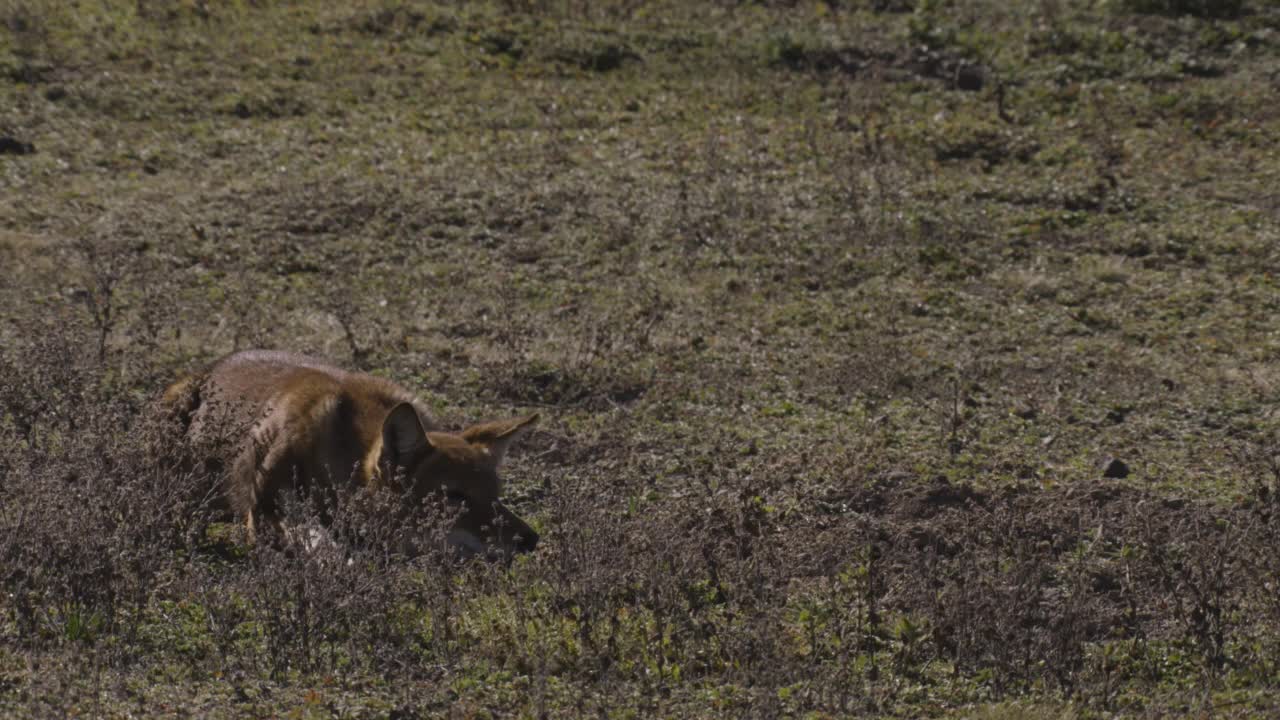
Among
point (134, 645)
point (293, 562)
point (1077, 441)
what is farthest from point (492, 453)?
point (1077, 441)

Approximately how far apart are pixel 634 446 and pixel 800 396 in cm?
152

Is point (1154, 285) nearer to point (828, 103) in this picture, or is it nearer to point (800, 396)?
point (800, 396)

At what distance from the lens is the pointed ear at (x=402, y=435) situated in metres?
6.71

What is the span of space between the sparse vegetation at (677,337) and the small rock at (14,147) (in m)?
0.07

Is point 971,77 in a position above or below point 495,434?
above

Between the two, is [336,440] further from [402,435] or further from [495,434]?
[495,434]

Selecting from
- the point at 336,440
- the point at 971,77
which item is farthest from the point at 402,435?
the point at 971,77

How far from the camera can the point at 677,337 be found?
11164 mm

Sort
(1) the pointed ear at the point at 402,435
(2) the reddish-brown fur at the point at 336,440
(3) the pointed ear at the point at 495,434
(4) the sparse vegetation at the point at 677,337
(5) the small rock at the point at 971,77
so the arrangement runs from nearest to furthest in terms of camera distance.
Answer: (4) the sparse vegetation at the point at 677,337, (1) the pointed ear at the point at 402,435, (2) the reddish-brown fur at the point at 336,440, (3) the pointed ear at the point at 495,434, (5) the small rock at the point at 971,77

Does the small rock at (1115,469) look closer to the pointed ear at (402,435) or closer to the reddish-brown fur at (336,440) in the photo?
the reddish-brown fur at (336,440)

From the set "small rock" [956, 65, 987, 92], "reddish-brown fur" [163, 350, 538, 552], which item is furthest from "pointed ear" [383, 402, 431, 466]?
"small rock" [956, 65, 987, 92]

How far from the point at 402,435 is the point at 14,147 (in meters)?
9.69

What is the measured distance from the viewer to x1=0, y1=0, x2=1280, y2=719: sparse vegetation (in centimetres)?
569

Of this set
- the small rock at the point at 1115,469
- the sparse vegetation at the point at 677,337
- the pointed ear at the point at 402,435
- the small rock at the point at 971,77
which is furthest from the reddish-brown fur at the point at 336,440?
the small rock at the point at 971,77
